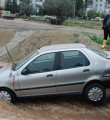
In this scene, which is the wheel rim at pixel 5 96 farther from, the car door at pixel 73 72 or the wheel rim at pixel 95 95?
the wheel rim at pixel 95 95

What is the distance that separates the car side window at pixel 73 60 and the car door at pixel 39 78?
268mm

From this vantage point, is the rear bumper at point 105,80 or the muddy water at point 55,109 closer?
the muddy water at point 55,109

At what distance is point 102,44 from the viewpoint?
12.0m

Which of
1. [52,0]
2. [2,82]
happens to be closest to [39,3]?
[52,0]

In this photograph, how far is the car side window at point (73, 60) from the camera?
550 cm

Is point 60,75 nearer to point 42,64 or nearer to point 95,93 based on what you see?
point 42,64

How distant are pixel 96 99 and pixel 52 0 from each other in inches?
1339

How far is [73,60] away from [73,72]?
36 centimetres

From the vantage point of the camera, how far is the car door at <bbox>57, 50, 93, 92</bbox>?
540cm

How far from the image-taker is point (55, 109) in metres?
5.46

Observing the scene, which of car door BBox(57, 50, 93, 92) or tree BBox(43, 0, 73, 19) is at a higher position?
tree BBox(43, 0, 73, 19)

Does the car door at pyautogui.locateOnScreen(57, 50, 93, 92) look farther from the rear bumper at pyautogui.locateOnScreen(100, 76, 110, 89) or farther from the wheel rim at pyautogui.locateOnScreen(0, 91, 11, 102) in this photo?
the wheel rim at pyautogui.locateOnScreen(0, 91, 11, 102)

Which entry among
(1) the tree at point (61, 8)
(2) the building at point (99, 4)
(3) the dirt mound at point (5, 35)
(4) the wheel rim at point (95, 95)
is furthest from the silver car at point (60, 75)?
(2) the building at point (99, 4)

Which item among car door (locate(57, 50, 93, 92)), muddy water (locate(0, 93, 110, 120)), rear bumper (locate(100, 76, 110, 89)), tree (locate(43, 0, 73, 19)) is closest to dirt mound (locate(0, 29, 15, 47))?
muddy water (locate(0, 93, 110, 120))
